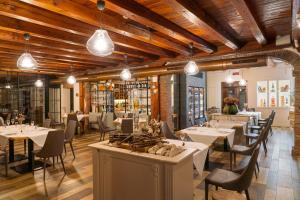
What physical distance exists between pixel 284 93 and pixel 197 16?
845 cm

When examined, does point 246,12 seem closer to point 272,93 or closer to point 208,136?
point 208,136

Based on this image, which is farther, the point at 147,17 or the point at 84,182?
the point at 84,182

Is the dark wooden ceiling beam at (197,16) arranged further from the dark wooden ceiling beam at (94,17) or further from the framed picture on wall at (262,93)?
the framed picture on wall at (262,93)

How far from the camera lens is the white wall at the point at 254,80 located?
913 centimetres

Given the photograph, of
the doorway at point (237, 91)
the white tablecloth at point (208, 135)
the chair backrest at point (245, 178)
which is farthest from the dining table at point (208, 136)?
the doorway at point (237, 91)

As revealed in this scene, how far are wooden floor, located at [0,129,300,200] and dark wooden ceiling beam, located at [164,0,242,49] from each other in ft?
7.72

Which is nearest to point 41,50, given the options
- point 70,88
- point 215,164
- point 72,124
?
point 72,124

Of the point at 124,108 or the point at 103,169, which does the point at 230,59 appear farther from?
the point at 124,108

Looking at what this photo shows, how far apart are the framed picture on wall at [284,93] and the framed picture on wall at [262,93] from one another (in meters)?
0.51

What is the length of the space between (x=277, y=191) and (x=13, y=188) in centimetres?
389

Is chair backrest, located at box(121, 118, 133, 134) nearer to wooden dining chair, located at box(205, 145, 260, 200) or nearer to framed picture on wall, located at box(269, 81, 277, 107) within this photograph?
wooden dining chair, located at box(205, 145, 260, 200)

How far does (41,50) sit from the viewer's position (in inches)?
180

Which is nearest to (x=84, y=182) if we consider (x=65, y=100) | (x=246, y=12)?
(x=246, y=12)

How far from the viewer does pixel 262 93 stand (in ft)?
31.9
